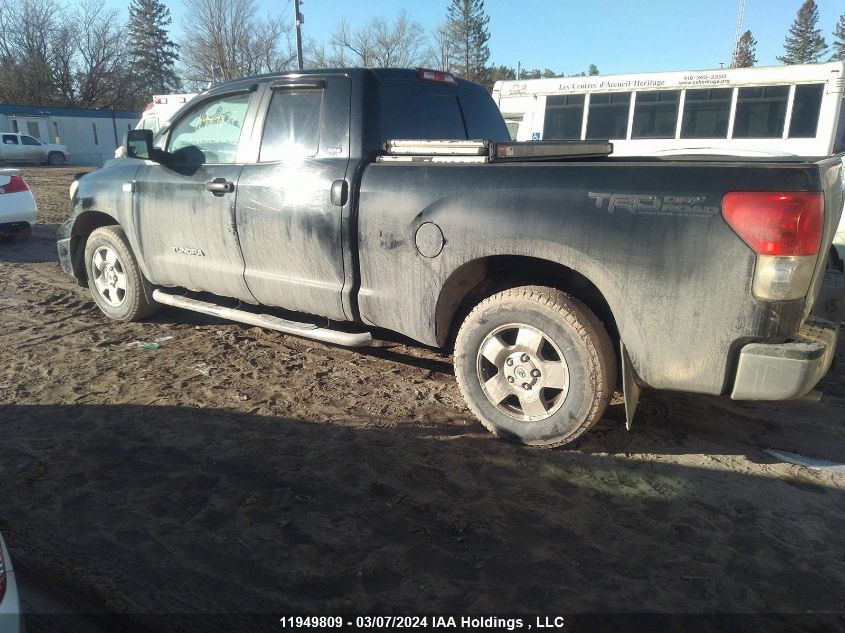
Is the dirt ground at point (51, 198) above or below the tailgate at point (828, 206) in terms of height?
below

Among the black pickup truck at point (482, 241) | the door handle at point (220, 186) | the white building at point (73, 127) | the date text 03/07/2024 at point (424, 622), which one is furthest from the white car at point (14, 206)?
the white building at point (73, 127)

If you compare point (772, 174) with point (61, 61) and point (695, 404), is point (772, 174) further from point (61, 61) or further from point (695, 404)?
point (61, 61)

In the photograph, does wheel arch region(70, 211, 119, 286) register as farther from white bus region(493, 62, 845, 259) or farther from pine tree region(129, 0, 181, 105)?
pine tree region(129, 0, 181, 105)

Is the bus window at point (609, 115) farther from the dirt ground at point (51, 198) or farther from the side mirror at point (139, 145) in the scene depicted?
the dirt ground at point (51, 198)

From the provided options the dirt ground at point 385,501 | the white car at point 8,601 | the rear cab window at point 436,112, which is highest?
the rear cab window at point 436,112

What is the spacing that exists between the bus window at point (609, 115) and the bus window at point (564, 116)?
249mm

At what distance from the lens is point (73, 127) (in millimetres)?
42875

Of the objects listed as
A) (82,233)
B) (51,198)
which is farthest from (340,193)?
(51,198)

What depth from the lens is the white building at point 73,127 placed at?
39.9 m

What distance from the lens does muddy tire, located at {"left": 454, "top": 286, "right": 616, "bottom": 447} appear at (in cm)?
320

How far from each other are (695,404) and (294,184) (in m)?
3.01

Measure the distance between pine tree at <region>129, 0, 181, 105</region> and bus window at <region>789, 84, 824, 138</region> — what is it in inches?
2508

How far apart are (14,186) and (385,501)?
938 cm

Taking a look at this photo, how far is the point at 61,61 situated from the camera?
52.1 meters
